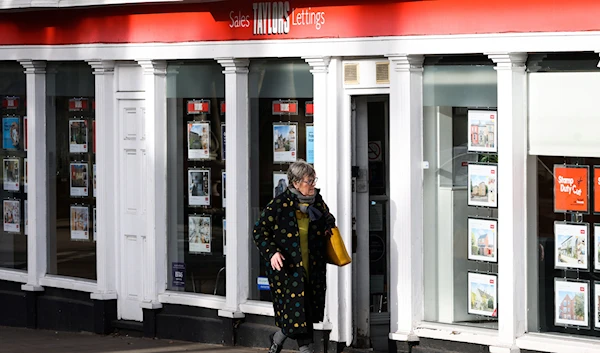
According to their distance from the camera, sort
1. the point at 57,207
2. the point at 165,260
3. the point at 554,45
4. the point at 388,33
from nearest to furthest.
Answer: the point at 554,45, the point at 388,33, the point at 165,260, the point at 57,207

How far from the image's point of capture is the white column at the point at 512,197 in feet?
35.9

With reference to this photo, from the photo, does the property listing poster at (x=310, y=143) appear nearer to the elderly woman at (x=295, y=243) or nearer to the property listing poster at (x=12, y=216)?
the elderly woman at (x=295, y=243)

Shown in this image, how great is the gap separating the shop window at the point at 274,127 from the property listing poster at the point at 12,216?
3.82m

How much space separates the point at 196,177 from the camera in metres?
13.6

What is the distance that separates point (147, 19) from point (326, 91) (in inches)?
94.7

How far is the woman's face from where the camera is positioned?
10.4 meters

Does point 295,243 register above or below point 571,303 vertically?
above

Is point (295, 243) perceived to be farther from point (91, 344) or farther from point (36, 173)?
point (36, 173)

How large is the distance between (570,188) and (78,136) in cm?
614

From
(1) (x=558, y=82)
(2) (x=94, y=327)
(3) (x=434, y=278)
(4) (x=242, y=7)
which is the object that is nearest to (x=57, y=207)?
(2) (x=94, y=327)

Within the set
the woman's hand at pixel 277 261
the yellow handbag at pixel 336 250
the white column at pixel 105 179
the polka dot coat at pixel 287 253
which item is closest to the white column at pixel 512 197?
the yellow handbag at pixel 336 250

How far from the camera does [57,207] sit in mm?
15164

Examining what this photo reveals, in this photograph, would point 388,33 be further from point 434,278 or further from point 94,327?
point 94,327

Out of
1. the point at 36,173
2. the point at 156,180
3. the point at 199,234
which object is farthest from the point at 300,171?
the point at 36,173
